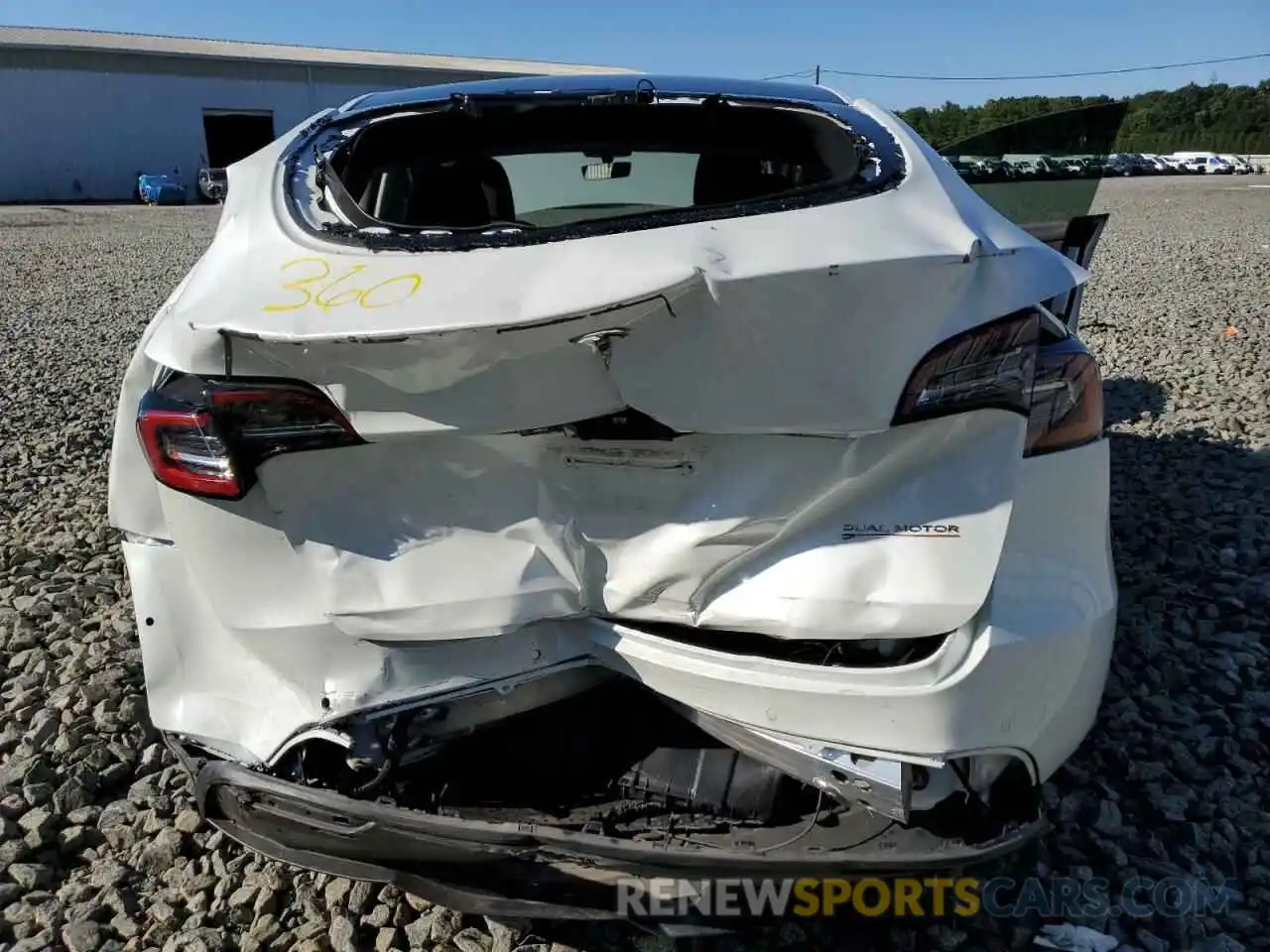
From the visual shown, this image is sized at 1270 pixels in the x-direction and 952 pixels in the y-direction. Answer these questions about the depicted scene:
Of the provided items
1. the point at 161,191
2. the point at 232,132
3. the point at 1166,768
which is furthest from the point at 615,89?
the point at 232,132

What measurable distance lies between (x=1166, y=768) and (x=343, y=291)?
250 centimetres

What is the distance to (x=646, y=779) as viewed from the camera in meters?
1.99

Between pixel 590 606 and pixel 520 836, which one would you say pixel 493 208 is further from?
pixel 520 836

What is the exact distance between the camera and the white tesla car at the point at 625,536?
1590mm

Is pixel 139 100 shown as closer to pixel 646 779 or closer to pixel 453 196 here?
pixel 453 196

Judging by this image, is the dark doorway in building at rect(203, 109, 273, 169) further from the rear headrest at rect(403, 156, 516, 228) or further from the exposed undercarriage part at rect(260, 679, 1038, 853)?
the exposed undercarriage part at rect(260, 679, 1038, 853)

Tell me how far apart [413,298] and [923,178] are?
3.34 ft

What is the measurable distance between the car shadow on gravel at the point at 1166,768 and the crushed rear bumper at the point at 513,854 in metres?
0.42

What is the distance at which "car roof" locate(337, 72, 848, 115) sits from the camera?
2.58 m

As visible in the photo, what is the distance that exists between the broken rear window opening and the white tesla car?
1.75ft

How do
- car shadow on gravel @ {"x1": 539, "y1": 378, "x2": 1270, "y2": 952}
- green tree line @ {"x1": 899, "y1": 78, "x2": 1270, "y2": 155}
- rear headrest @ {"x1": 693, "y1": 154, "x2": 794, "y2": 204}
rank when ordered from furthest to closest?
green tree line @ {"x1": 899, "y1": 78, "x2": 1270, "y2": 155}
rear headrest @ {"x1": 693, "y1": 154, "x2": 794, "y2": 204}
car shadow on gravel @ {"x1": 539, "y1": 378, "x2": 1270, "y2": 952}

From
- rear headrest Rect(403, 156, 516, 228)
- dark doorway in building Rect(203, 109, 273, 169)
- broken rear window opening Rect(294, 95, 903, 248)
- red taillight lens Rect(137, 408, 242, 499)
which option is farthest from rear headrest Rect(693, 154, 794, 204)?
dark doorway in building Rect(203, 109, 273, 169)

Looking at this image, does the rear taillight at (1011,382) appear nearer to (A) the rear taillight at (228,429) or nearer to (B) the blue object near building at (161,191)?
(A) the rear taillight at (228,429)

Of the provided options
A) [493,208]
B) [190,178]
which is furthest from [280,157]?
[190,178]
